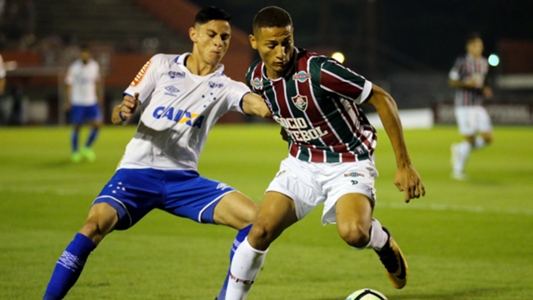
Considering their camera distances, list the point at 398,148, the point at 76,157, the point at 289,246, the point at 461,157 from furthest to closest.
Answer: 1. the point at 76,157
2. the point at 461,157
3. the point at 289,246
4. the point at 398,148

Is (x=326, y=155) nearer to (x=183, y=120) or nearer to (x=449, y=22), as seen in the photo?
(x=183, y=120)

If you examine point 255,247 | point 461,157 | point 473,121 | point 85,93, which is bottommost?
point 461,157

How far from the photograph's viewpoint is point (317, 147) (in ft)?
17.9

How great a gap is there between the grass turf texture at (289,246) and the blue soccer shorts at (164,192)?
28.1 inches

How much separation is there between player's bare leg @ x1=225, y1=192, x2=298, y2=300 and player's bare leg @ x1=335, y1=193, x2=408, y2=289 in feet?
1.21

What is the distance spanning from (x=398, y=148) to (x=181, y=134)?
1.64 meters

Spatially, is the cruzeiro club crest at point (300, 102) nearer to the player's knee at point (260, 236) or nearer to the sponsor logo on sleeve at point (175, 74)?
the player's knee at point (260, 236)

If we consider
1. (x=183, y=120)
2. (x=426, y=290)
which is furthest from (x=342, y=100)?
(x=426, y=290)

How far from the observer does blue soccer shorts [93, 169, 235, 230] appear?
5.57 meters

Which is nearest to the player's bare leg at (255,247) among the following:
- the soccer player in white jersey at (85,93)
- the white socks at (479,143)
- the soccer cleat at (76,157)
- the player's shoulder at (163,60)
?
the player's shoulder at (163,60)

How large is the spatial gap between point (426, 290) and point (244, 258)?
1835mm

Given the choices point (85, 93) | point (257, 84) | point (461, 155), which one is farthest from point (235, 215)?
point (85, 93)

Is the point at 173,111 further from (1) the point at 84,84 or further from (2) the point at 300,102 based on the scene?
(1) the point at 84,84

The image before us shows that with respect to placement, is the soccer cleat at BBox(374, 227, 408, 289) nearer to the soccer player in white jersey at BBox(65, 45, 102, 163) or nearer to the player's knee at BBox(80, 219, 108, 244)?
the player's knee at BBox(80, 219, 108, 244)
